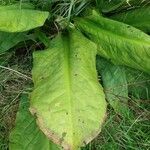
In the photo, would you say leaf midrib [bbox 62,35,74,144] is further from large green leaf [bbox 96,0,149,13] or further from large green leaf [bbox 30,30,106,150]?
large green leaf [bbox 96,0,149,13]

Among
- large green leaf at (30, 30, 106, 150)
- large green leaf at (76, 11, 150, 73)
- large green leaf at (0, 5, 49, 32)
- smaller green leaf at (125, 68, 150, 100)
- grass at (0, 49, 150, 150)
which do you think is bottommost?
grass at (0, 49, 150, 150)

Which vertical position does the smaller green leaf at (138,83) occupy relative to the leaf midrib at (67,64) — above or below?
below

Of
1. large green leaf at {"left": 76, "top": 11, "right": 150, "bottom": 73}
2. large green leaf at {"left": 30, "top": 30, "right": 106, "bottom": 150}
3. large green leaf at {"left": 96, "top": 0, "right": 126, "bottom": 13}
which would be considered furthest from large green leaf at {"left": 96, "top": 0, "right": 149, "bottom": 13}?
large green leaf at {"left": 30, "top": 30, "right": 106, "bottom": 150}

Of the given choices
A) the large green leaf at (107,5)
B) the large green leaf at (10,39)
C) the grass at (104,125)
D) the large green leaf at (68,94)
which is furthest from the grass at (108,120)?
the large green leaf at (107,5)

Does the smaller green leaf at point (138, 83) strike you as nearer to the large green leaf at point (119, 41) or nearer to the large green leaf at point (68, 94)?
the large green leaf at point (119, 41)

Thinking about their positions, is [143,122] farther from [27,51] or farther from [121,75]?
[27,51]

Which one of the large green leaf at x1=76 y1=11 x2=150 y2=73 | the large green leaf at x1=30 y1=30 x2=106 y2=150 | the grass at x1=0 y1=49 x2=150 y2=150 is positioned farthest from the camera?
the grass at x1=0 y1=49 x2=150 y2=150
